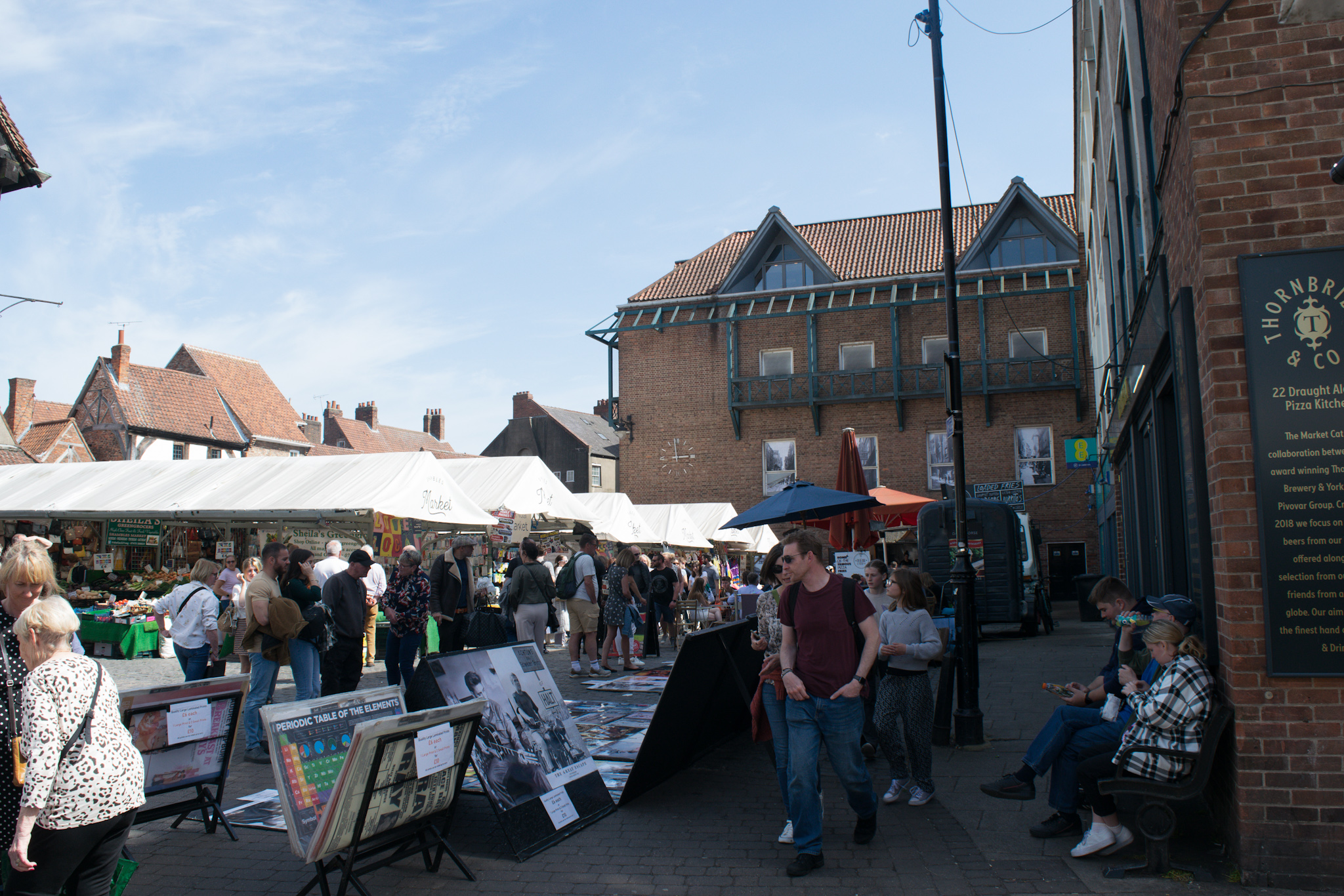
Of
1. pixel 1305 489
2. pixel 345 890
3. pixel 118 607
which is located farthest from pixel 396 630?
pixel 118 607

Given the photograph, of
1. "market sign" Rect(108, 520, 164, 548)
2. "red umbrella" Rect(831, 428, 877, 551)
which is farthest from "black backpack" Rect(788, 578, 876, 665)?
"market sign" Rect(108, 520, 164, 548)

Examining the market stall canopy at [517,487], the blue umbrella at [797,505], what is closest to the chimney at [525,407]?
the market stall canopy at [517,487]

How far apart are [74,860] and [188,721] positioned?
201 cm

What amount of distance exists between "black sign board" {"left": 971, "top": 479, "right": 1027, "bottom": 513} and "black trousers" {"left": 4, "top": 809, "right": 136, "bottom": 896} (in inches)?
607

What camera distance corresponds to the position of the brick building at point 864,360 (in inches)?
1065

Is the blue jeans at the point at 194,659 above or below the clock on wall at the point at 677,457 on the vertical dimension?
below

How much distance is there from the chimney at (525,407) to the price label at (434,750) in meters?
46.1

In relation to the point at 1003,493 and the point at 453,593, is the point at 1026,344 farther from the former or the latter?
the point at 453,593

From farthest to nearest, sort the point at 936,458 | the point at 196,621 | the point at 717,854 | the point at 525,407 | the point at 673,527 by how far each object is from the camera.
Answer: the point at 525,407 → the point at 936,458 → the point at 673,527 → the point at 196,621 → the point at 717,854

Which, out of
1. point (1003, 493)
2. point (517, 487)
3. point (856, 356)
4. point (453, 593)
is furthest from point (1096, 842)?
point (856, 356)

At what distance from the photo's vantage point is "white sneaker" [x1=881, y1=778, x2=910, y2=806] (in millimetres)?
6023

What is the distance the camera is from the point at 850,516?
43.4 ft

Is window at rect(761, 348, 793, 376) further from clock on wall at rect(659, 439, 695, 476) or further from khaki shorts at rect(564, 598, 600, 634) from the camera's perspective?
khaki shorts at rect(564, 598, 600, 634)

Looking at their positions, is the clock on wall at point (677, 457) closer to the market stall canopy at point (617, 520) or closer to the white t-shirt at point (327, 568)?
the market stall canopy at point (617, 520)
